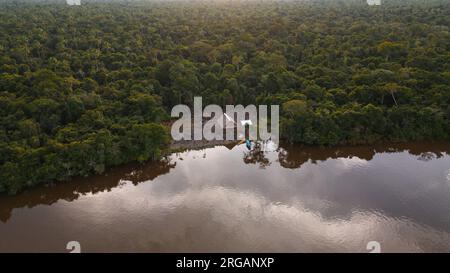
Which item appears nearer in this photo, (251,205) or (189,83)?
(251,205)

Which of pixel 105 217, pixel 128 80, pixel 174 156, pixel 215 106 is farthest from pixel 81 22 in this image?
pixel 105 217

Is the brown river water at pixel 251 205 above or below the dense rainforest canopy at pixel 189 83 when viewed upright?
below

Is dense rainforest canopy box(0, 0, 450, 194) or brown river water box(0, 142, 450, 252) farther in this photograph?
dense rainforest canopy box(0, 0, 450, 194)

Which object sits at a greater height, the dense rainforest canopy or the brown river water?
the dense rainforest canopy

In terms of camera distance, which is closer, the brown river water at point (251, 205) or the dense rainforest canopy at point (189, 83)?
the brown river water at point (251, 205)

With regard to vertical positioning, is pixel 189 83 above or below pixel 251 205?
above
